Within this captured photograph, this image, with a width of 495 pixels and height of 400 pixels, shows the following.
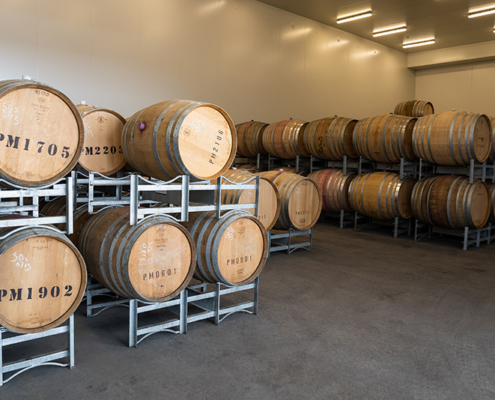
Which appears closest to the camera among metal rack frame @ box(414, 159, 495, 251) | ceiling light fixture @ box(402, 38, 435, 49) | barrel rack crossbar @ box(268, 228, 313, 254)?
barrel rack crossbar @ box(268, 228, 313, 254)

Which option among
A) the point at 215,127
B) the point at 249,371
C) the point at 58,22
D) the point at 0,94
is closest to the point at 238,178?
the point at 215,127

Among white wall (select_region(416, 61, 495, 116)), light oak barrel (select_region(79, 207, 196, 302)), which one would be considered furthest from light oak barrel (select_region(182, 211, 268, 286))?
white wall (select_region(416, 61, 495, 116))

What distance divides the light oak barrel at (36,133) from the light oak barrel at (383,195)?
6.25 m

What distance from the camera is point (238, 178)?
568 centimetres

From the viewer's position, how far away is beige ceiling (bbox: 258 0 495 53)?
426 inches

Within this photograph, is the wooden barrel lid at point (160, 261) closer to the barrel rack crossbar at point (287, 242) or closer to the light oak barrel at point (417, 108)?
the barrel rack crossbar at point (287, 242)

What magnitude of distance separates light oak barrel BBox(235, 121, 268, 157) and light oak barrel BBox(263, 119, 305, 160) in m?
0.16

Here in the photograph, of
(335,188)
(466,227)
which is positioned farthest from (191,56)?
(466,227)

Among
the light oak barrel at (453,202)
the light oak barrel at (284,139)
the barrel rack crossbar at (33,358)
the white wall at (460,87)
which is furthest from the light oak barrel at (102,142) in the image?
the white wall at (460,87)

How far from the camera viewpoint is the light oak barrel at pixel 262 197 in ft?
18.4

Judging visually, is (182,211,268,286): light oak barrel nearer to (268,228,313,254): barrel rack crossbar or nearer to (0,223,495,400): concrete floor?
(0,223,495,400): concrete floor

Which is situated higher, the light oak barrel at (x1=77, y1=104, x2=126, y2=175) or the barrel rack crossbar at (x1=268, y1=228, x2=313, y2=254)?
the light oak barrel at (x1=77, y1=104, x2=126, y2=175)

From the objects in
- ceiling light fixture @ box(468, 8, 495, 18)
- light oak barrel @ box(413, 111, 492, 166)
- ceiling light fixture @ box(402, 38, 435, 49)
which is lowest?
light oak barrel @ box(413, 111, 492, 166)

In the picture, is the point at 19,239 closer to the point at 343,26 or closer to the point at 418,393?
the point at 418,393
